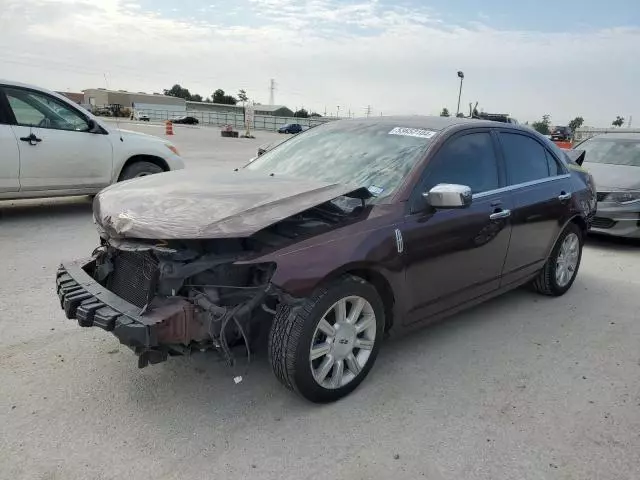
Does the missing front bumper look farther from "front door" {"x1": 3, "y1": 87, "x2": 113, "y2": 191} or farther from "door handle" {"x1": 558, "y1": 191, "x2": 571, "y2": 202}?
"front door" {"x1": 3, "y1": 87, "x2": 113, "y2": 191}

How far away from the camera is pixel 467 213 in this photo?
147 inches

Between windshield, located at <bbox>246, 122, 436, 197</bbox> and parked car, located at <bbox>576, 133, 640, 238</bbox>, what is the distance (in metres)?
4.93

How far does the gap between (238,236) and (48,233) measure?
16.1ft

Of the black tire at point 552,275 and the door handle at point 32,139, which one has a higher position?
the door handle at point 32,139

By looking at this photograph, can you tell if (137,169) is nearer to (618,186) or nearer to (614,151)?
(618,186)

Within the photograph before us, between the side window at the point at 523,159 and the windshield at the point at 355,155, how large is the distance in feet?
2.99

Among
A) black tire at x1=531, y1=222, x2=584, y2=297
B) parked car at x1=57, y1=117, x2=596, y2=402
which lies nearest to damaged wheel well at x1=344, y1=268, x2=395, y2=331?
parked car at x1=57, y1=117, x2=596, y2=402

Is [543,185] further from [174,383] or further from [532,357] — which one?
[174,383]

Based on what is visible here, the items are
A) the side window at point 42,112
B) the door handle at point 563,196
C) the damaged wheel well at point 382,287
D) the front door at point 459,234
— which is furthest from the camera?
Answer: the side window at point 42,112

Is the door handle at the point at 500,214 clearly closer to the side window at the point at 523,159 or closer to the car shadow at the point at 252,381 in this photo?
the side window at the point at 523,159

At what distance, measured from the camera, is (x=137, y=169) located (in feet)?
25.9

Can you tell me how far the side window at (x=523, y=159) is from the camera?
432 cm

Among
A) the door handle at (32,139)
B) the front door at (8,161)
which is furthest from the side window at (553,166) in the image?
the front door at (8,161)

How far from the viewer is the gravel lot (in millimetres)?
2562
